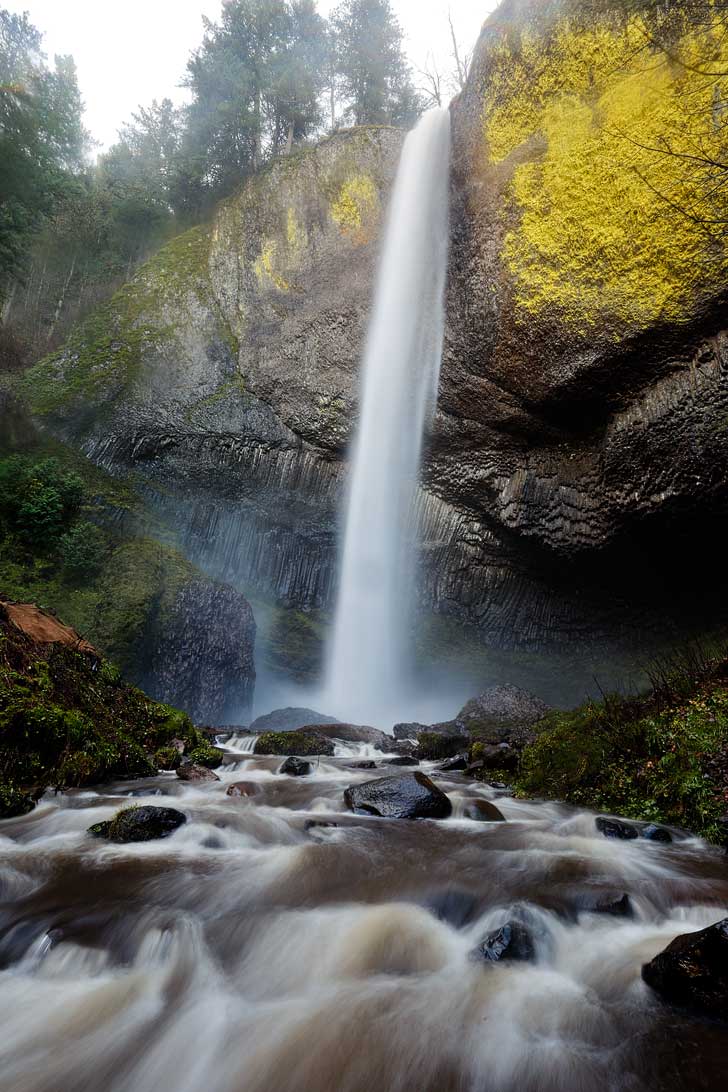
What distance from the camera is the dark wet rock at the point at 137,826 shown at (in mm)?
3863

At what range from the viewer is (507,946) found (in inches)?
104

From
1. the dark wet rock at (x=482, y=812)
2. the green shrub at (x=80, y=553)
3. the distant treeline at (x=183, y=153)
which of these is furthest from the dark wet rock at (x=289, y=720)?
the distant treeline at (x=183, y=153)

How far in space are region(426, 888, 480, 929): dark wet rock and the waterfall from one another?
497 inches

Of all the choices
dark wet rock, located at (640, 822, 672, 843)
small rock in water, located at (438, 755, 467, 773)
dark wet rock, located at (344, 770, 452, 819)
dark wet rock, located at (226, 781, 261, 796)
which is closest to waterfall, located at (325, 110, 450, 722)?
small rock in water, located at (438, 755, 467, 773)

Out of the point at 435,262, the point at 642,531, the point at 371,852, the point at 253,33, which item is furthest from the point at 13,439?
the point at 253,33

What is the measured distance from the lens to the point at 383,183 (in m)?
18.1

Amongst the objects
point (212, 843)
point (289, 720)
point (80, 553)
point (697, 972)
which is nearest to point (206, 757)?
point (212, 843)

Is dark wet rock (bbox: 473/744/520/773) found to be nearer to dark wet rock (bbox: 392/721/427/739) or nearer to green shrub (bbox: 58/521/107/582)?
dark wet rock (bbox: 392/721/427/739)

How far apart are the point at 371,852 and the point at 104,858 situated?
1758 mm

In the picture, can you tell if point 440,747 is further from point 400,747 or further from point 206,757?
point 206,757

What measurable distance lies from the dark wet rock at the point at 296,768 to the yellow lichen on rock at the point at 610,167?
11013 mm

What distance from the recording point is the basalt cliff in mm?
11781

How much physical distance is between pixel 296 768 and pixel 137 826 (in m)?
3.22

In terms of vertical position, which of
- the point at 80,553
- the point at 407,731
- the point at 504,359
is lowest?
the point at 407,731
